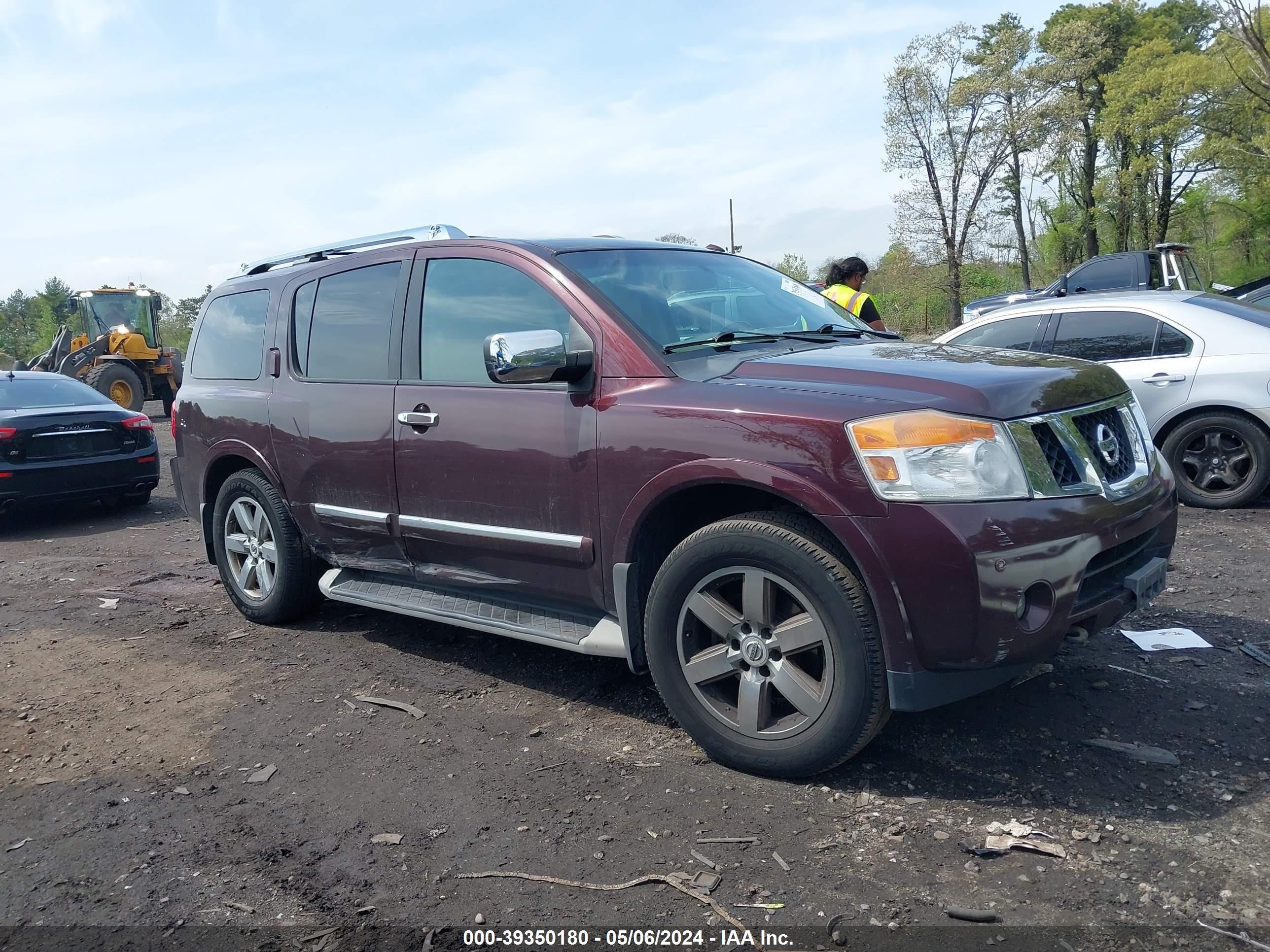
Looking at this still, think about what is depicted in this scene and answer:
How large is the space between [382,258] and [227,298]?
1567 millimetres

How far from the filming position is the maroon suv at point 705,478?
116 inches

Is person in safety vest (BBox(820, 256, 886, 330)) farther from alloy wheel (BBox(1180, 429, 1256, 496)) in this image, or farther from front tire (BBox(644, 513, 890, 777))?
front tire (BBox(644, 513, 890, 777))

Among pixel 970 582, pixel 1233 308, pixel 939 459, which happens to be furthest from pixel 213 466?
pixel 1233 308

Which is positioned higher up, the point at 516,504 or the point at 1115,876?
the point at 516,504

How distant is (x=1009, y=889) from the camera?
2580 mm

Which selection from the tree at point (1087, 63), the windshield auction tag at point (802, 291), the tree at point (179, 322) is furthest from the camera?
the tree at point (179, 322)

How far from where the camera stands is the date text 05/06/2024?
244 cm

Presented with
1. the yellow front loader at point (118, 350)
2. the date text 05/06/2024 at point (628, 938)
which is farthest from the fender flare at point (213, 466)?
the yellow front loader at point (118, 350)

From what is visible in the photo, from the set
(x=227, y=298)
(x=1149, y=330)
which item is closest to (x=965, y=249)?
(x=1149, y=330)

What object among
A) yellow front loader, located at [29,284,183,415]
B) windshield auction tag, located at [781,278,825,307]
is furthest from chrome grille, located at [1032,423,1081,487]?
yellow front loader, located at [29,284,183,415]

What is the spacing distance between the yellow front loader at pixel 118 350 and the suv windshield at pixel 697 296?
1795cm

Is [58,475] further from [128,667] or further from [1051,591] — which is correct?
[1051,591]

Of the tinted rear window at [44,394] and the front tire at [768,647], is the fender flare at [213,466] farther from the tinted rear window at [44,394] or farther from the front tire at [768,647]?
the tinted rear window at [44,394]

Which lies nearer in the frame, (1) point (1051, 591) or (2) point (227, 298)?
(1) point (1051, 591)
